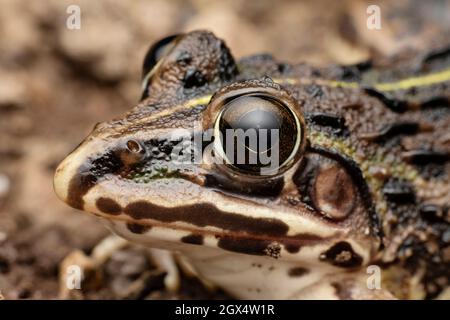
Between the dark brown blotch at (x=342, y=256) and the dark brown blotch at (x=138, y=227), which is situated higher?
the dark brown blotch at (x=138, y=227)

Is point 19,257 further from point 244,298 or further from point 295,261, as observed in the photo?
point 295,261

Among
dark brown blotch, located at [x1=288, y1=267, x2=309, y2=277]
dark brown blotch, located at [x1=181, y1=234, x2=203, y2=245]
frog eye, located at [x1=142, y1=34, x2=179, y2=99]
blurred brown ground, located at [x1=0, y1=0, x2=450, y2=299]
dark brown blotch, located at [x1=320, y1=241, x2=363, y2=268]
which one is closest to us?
dark brown blotch, located at [x1=181, y1=234, x2=203, y2=245]

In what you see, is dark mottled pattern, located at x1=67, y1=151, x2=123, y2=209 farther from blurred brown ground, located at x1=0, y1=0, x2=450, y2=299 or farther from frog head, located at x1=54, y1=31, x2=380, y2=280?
blurred brown ground, located at x1=0, y1=0, x2=450, y2=299

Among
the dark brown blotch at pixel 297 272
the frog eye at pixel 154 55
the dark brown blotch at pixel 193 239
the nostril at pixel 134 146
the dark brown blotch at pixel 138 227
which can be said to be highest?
the frog eye at pixel 154 55

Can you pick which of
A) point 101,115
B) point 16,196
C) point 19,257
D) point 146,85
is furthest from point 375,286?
point 101,115

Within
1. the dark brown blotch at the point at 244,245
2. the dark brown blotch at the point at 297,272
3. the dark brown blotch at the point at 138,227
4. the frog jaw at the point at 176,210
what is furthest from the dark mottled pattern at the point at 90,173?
the dark brown blotch at the point at 297,272

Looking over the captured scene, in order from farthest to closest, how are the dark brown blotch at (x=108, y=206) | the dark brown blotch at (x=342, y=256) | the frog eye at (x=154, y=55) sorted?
the frog eye at (x=154, y=55), the dark brown blotch at (x=342, y=256), the dark brown blotch at (x=108, y=206)

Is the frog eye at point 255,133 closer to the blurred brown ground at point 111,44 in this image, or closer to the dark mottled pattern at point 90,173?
the dark mottled pattern at point 90,173

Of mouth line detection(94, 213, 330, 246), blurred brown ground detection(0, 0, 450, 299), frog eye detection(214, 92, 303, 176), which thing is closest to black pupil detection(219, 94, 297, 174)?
frog eye detection(214, 92, 303, 176)
